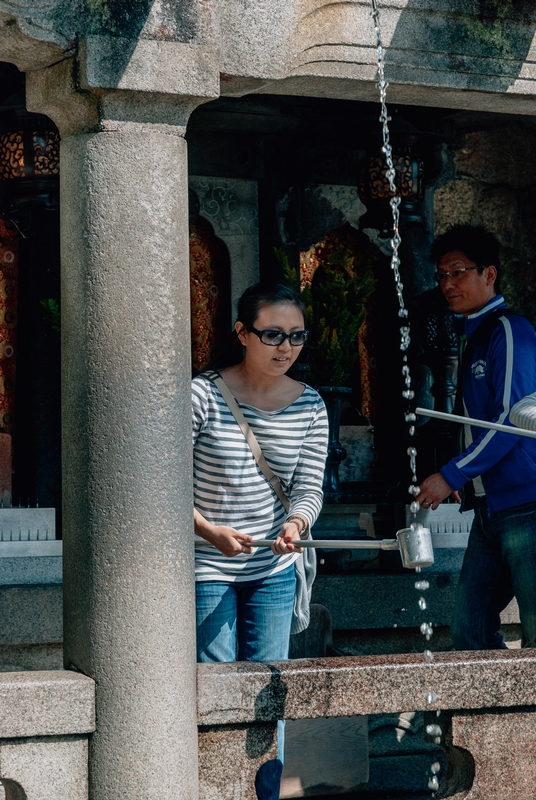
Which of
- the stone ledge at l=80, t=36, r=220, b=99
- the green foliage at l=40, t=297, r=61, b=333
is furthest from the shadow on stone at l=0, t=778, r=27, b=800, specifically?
the green foliage at l=40, t=297, r=61, b=333

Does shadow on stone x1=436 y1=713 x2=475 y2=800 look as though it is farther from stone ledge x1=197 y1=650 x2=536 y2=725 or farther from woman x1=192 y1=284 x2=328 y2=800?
woman x1=192 y1=284 x2=328 y2=800

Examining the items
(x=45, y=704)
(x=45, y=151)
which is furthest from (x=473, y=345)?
(x=45, y=151)

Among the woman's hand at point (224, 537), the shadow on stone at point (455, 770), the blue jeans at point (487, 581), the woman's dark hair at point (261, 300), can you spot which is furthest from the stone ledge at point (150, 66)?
the shadow on stone at point (455, 770)

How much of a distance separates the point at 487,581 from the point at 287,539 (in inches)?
47.3

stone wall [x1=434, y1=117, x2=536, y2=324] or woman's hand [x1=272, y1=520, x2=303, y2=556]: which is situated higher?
stone wall [x1=434, y1=117, x2=536, y2=324]

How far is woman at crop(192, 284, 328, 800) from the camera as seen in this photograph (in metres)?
4.21

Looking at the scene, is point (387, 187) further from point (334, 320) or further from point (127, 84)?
point (127, 84)

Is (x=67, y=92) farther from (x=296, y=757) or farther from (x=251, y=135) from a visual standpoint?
(x=251, y=135)

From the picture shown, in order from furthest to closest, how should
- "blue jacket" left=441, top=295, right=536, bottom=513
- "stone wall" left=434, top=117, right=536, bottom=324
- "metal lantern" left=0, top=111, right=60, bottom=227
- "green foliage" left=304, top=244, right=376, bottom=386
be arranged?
1. "stone wall" left=434, top=117, right=536, bottom=324
2. "green foliage" left=304, top=244, right=376, bottom=386
3. "metal lantern" left=0, top=111, right=60, bottom=227
4. "blue jacket" left=441, top=295, right=536, bottom=513

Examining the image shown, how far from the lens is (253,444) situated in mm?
4211

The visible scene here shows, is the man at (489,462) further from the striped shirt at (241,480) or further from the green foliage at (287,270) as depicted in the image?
the green foliage at (287,270)

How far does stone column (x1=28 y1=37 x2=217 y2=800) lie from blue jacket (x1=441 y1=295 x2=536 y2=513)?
4.19 feet

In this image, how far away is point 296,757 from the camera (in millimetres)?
5438

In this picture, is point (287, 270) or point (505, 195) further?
point (505, 195)
